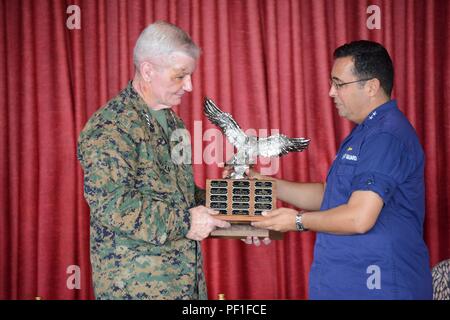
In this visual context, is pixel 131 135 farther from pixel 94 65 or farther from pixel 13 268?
pixel 13 268

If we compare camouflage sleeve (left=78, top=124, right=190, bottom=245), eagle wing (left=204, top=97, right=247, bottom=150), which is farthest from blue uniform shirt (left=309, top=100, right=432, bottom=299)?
camouflage sleeve (left=78, top=124, right=190, bottom=245)

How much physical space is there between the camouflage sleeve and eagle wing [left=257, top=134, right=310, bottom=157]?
0.68m

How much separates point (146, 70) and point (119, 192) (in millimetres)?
479

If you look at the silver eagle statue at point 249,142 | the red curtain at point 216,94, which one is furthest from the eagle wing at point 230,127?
the red curtain at point 216,94

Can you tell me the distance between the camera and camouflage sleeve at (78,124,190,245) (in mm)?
1844

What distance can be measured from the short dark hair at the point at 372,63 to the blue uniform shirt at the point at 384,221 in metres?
0.10

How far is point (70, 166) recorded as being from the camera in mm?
3281

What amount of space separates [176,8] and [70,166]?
110 centimetres

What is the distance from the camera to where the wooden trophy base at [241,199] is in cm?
222

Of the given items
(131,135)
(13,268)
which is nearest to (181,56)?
(131,135)

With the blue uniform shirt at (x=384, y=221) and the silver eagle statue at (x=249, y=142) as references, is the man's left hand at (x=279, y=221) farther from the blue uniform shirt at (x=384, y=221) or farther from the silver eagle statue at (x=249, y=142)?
the silver eagle statue at (x=249, y=142)

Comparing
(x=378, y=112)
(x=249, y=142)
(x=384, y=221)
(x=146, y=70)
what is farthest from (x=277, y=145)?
(x=146, y=70)

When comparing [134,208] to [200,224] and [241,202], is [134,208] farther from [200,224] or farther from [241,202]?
[241,202]

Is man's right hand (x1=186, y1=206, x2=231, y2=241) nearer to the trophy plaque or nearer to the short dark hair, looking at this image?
the trophy plaque
